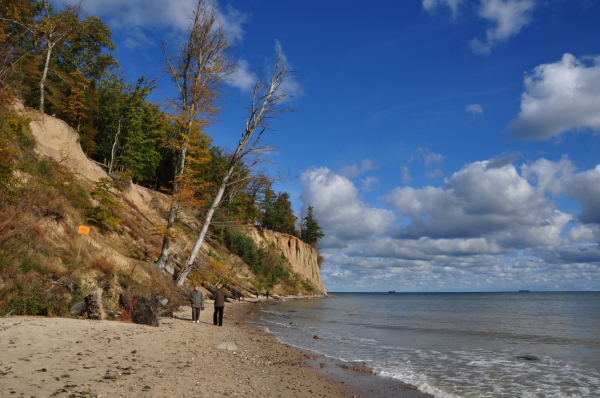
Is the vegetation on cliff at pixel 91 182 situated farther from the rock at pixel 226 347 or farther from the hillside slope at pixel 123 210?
the rock at pixel 226 347

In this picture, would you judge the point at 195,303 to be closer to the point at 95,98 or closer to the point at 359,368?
the point at 359,368

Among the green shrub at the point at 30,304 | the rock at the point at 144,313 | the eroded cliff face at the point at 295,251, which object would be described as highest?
the eroded cliff face at the point at 295,251

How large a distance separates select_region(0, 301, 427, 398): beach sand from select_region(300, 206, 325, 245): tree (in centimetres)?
7759

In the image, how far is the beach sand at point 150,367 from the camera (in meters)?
5.63

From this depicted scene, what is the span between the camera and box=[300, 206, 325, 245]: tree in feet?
293

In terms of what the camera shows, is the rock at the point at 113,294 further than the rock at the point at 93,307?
Yes

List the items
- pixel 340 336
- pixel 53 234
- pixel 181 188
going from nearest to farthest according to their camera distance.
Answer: pixel 53 234 → pixel 340 336 → pixel 181 188

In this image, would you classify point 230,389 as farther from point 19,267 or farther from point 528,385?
point 19,267

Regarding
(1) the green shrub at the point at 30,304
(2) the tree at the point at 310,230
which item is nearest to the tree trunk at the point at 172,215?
(1) the green shrub at the point at 30,304

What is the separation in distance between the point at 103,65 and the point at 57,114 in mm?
7532

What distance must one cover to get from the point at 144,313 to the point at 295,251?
5986 centimetres

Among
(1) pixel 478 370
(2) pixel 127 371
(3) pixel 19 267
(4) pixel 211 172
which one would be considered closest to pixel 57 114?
(4) pixel 211 172

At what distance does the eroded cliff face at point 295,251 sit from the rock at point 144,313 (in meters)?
46.3

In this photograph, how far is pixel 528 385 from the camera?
9.51m
